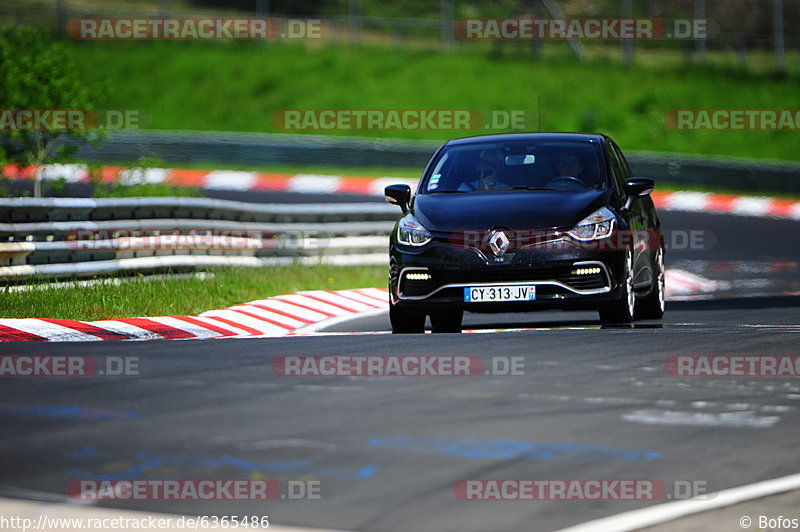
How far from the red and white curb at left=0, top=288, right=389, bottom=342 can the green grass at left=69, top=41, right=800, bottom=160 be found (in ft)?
80.6

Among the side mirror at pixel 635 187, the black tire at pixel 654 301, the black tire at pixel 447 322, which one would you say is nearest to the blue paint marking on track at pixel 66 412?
the black tire at pixel 447 322

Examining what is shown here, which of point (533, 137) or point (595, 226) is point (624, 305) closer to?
point (595, 226)

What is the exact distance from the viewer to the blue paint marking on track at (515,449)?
6.40 metres

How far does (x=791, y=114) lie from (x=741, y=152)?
10.1ft

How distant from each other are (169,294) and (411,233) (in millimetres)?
3521

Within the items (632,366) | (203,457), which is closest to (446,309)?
(632,366)

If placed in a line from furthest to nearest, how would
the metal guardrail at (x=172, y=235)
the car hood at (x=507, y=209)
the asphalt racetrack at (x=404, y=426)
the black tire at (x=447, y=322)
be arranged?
the metal guardrail at (x=172, y=235) < the black tire at (x=447, y=322) < the car hood at (x=507, y=209) < the asphalt racetrack at (x=404, y=426)

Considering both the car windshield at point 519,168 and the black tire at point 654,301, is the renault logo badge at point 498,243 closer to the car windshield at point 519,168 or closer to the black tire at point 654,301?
the car windshield at point 519,168

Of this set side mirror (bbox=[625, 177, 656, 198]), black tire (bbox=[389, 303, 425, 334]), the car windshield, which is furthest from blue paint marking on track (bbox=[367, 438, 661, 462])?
side mirror (bbox=[625, 177, 656, 198])

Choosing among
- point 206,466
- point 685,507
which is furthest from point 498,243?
point 685,507

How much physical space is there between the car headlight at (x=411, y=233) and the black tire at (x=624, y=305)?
153cm

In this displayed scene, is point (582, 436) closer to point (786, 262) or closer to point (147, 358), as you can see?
point (147, 358)

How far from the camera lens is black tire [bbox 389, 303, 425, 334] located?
11.7 metres

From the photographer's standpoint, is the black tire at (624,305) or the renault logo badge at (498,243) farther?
the black tire at (624,305)
